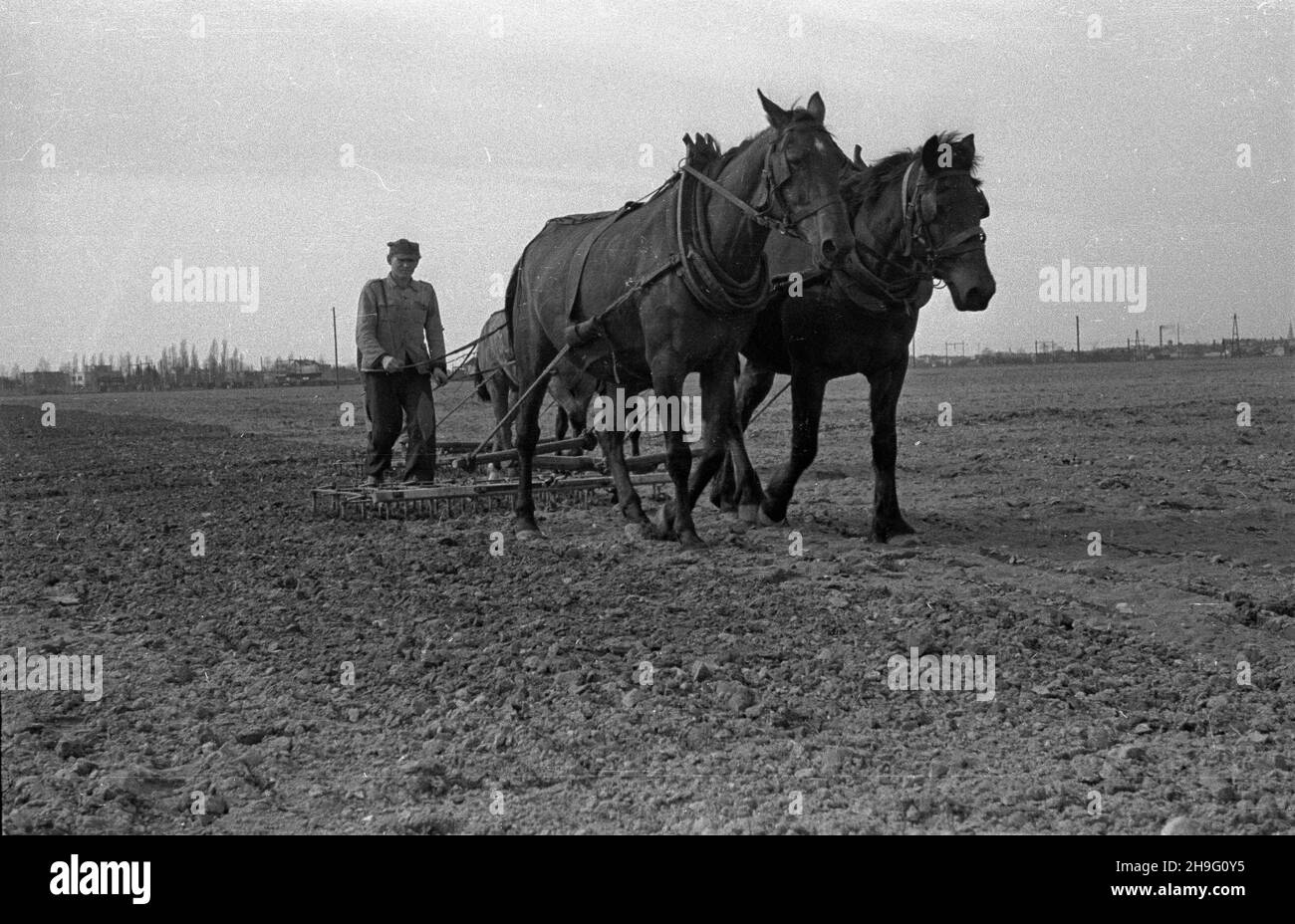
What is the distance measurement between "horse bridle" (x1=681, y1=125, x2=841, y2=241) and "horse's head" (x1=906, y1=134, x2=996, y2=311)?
0.57 m

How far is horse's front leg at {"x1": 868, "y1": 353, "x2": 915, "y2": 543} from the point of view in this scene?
8.81 meters

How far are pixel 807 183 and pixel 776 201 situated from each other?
213 millimetres

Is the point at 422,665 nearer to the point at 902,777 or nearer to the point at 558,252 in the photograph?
the point at 902,777

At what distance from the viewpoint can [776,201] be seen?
786 centimetres

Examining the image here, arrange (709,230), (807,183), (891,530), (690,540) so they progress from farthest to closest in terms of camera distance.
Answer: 1. (891,530)
2. (690,540)
3. (709,230)
4. (807,183)

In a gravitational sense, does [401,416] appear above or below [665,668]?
above

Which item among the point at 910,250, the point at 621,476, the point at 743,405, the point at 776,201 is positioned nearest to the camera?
the point at 776,201

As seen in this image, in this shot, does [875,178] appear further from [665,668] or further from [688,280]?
[665,668]

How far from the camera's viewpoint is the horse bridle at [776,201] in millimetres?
7711

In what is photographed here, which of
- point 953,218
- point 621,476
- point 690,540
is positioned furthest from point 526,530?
point 953,218

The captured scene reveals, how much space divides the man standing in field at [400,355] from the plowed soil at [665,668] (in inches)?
37.3

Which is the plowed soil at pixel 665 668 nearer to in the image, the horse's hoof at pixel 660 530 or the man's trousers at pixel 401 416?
the horse's hoof at pixel 660 530

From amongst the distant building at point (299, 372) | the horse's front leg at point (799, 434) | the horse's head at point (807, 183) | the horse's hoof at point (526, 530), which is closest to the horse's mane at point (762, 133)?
the horse's head at point (807, 183)

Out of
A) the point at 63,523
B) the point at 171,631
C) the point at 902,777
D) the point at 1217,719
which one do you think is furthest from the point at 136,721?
the point at 63,523
